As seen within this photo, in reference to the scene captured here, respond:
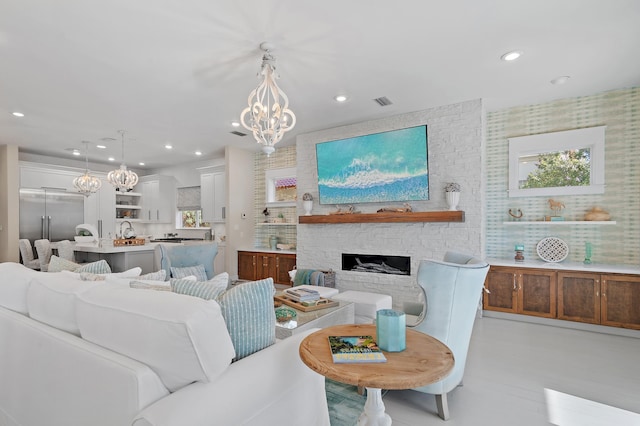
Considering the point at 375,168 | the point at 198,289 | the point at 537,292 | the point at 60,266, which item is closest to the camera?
the point at 198,289

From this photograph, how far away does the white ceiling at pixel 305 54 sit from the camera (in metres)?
2.40

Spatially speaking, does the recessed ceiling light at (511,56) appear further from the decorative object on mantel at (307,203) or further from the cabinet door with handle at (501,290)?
the decorative object on mantel at (307,203)

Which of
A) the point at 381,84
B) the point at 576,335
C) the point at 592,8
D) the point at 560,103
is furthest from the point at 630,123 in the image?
the point at 381,84

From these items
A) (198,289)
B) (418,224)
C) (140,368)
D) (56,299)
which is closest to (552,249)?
(418,224)

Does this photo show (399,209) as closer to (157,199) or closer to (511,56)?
(511,56)

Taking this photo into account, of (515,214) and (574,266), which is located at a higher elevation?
(515,214)

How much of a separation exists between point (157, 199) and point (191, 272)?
506 cm

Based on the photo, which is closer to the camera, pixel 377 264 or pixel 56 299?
pixel 56 299

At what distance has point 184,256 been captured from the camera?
4410 mm

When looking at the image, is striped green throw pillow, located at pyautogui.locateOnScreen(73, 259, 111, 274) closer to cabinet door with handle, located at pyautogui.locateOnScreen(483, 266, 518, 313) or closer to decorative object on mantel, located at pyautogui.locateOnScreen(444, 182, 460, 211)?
decorative object on mantel, located at pyautogui.locateOnScreen(444, 182, 460, 211)

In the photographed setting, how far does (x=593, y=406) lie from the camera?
2.19m

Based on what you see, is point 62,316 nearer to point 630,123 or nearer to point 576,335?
point 576,335

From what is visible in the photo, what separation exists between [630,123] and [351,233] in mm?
3778

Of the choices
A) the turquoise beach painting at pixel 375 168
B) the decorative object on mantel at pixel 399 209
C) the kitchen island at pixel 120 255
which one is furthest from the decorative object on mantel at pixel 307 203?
the kitchen island at pixel 120 255
